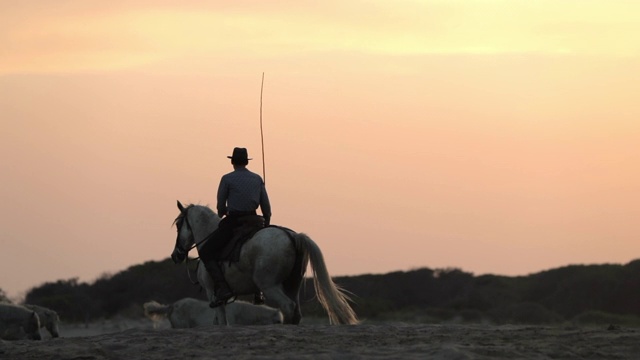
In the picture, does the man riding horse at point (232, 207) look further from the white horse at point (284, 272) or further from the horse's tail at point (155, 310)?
the horse's tail at point (155, 310)

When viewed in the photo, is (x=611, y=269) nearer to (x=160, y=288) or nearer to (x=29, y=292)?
(x=160, y=288)

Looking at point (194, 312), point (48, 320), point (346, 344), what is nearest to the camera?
point (346, 344)

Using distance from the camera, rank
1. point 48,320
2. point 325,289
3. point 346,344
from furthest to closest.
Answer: point 48,320
point 325,289
point 346,344

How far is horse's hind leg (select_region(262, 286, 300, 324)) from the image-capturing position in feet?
65.2

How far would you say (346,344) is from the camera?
15852 mm

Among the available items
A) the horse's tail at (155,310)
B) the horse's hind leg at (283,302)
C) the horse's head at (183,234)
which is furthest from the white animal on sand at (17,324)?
the horse's hind leg at (283,302)

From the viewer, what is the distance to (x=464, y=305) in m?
41.0

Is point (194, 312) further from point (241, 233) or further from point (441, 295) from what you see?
point (441, 295)

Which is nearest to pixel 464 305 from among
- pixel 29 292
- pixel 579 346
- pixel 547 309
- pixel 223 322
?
pixel 547 309

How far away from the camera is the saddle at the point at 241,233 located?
20.1 meters

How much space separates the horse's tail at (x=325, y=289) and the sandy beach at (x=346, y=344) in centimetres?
188

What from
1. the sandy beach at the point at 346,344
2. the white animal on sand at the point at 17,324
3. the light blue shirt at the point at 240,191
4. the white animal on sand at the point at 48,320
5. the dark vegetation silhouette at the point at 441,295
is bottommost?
the sandy beach at the point at 346,344

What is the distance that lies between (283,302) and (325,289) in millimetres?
598

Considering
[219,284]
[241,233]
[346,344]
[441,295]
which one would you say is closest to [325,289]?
[241,233]
